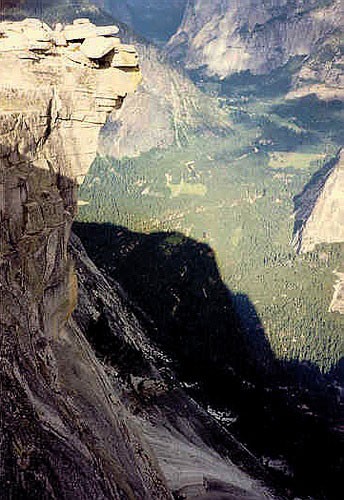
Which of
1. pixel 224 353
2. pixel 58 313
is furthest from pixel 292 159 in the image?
pixel 58 313

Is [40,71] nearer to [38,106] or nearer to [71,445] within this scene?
[38,106]

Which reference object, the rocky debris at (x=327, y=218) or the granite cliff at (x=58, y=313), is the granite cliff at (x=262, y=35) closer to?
the rocky debris at (x=327, y=218)

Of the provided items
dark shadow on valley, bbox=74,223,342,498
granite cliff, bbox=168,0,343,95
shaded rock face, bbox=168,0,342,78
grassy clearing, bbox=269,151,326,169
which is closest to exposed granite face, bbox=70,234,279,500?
dark shadow on valley, bbox=74,223,342,498

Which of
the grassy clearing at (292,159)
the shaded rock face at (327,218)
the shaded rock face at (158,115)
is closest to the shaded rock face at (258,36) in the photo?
the shaded rock face at (158,115)

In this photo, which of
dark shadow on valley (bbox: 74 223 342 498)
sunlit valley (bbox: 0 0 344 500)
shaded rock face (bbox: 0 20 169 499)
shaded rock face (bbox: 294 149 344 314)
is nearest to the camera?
shaded rock face (bbox: 0 20 169 499)

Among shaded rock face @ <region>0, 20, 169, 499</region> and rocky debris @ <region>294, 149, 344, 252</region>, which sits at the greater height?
shaded rock face @ <region>0, 20, 169, 499</region>

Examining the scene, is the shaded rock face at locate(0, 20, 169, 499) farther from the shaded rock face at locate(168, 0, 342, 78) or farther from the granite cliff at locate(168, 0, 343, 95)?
the shaded rock face at locate(168, 0, 342, 78)
